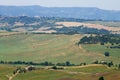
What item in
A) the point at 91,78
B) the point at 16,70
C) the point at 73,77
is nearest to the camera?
the point at 91,78

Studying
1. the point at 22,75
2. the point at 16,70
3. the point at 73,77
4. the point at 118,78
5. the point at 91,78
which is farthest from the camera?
the point at 16,70

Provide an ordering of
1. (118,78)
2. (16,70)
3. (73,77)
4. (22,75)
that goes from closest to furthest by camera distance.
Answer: (118,78), (73,77), (22,75), (16,70)

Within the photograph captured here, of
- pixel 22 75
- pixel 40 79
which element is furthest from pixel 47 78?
pixel 22 75

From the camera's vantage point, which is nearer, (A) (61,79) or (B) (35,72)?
(A) (61,79)

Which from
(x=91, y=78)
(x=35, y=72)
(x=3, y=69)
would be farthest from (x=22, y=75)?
(x=91, y=78)

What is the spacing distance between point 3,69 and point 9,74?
44.3 feet

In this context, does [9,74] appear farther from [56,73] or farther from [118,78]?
[118,78]

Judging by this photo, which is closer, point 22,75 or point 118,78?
point 118,78

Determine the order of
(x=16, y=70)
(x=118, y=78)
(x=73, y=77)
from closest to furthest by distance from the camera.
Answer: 1. (x=118, y=78)
2. (x=73, y=77)
3. (x=16, y=70)

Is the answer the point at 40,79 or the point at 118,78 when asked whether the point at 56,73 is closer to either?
the point at 40,79

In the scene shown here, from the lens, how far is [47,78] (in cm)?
16800

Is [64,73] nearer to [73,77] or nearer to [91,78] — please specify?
[73,77]

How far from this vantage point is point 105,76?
15275 centimetres

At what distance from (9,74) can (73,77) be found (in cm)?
3452
